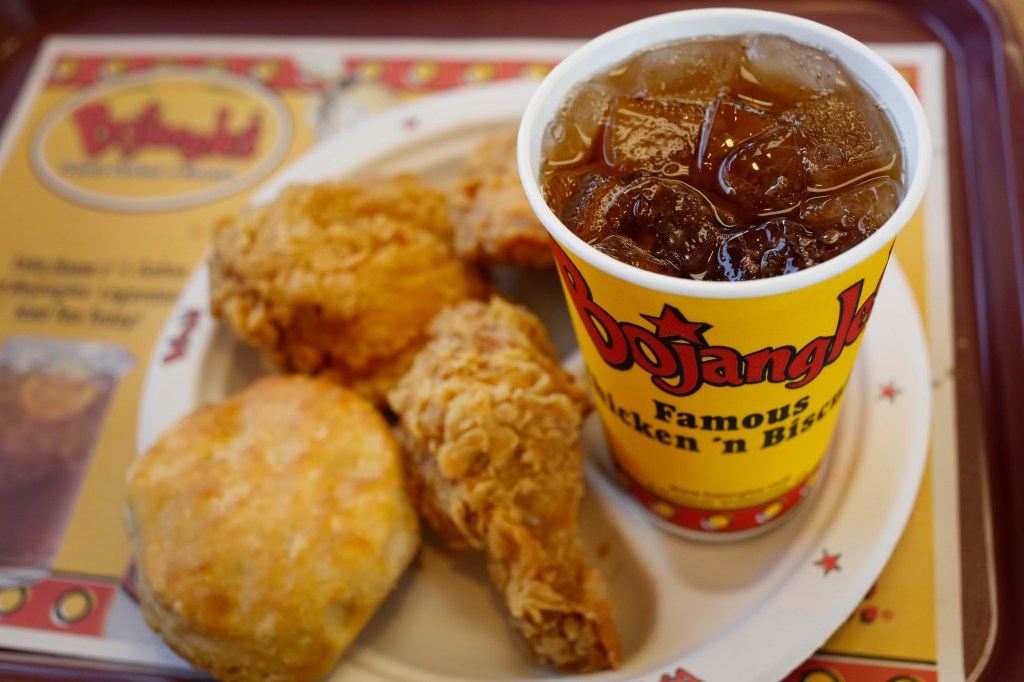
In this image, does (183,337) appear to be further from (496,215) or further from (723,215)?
(723,215)

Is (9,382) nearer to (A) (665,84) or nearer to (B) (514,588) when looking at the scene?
(B) (514,588)

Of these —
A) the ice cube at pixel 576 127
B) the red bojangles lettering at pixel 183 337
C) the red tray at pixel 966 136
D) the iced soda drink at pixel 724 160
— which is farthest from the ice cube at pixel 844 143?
the red bojangles lettering at pixel 183 337

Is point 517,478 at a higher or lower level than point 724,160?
lower

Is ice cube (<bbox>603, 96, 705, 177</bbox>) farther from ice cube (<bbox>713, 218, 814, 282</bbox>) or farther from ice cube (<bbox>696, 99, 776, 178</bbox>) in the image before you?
ice cube (<bbox>713, 218, 814, 282</bbox>)

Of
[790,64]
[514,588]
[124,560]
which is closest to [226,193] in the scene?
[124,560]

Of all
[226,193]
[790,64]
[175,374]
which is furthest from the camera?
[226,193]

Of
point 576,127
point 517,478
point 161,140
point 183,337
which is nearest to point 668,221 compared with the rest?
point 576,127
